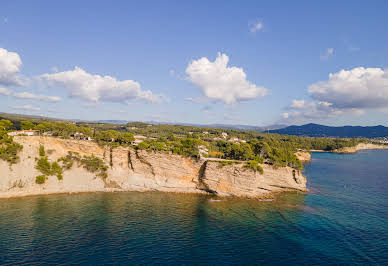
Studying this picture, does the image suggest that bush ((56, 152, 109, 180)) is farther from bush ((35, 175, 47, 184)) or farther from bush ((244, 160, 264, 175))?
bush ((244, 160, 264, 175))

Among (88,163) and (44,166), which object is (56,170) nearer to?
(44,166)

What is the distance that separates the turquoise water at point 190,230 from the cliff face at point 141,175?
4.31 metres

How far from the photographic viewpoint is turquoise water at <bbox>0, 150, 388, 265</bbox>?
26.7 m

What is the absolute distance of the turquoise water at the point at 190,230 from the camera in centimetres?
2668

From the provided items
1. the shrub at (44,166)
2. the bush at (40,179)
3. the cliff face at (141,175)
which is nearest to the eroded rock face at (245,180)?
the cliff face at (141,175)

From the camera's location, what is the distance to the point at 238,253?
27516 millimetres

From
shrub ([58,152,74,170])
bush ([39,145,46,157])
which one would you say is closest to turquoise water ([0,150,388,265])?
shrub ([58,152,74,170])

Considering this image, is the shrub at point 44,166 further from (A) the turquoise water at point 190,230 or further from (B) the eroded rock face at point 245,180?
(B) the eroded rock face at point 245,180

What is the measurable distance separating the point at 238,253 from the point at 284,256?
18.3 feet

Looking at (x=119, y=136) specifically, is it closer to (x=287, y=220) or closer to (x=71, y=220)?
(x=71, y=220)

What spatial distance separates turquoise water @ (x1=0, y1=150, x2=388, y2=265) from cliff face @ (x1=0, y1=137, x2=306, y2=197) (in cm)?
431

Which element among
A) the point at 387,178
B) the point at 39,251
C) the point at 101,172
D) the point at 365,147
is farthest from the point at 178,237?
the point at 365,147

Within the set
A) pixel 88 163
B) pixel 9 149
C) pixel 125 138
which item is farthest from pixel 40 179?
pixel 125 138

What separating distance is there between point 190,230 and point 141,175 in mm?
27134
